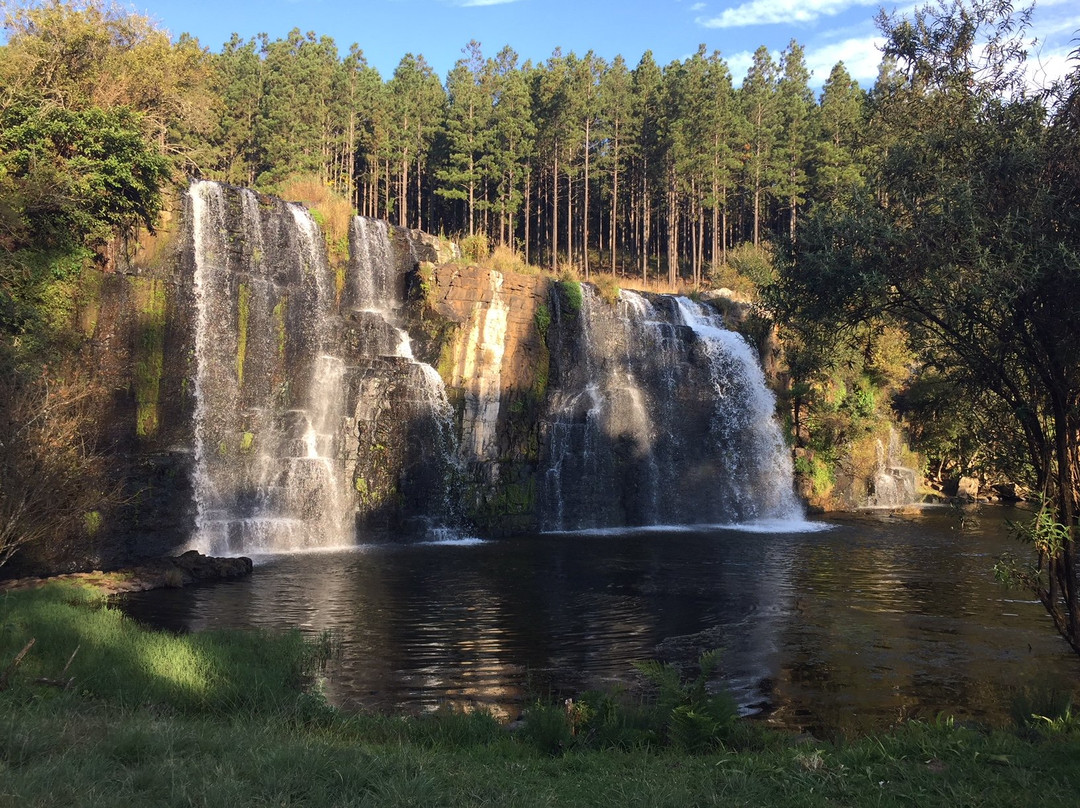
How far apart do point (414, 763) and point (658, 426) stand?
90.1ft

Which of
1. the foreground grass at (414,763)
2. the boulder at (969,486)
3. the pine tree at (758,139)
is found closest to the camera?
the foreground grass at (414,763)

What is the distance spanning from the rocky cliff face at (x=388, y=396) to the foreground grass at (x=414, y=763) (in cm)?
1554

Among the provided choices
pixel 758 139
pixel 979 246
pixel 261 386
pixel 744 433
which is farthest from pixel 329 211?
pixel 758 139

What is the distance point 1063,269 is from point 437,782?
767cm

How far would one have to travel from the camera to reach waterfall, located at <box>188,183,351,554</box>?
25.4 meters

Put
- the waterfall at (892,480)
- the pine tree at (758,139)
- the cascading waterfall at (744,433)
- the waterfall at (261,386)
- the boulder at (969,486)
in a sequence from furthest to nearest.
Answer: the pine tree at (758,139)
the boulder at (969,486)
the waterfall at (892,480)
the cascading waterfall at (744,433)
the waterfall at (261,386)

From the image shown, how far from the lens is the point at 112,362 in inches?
945

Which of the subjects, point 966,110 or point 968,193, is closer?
point 968,193

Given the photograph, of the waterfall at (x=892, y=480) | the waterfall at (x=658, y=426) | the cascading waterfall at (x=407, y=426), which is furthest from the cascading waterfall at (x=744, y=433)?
the cascading waterfall at (x=407, y=426)

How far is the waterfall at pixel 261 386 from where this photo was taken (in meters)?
25.4

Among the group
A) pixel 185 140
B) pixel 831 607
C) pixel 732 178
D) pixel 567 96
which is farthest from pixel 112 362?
pixel 732 178

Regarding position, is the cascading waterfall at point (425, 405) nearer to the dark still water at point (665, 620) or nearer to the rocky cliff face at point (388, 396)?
the rocky cliff face at point (388, 396)

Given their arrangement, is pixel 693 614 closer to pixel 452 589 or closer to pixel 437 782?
pixel 452 589

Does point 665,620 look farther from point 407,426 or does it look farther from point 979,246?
point 407,426
